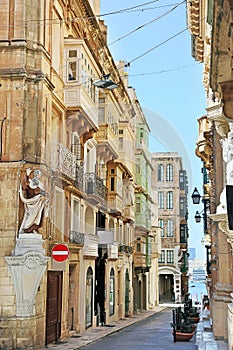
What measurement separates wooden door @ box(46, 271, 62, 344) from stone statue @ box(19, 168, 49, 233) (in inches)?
93.8

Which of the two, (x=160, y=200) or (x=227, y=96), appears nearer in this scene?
(x=227, y=96)

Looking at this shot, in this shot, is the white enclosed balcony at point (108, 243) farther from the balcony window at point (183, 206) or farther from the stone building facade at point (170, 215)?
the balcony window at point (183, 206)

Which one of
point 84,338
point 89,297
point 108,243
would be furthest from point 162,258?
point 84,338

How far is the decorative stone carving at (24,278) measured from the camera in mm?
17438

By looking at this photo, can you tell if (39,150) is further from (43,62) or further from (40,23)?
(40,23)

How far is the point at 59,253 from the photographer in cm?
1919

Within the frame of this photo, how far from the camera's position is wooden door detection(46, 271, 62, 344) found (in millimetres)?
19250

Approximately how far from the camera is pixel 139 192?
144 feet

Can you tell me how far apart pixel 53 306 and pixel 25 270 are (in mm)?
3063

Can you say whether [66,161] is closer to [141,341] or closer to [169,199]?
[141,341]

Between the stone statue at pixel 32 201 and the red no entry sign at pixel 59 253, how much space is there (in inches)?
60.2

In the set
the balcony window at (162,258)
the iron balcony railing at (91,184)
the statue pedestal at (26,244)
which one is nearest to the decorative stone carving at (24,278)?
the statue pedestal at (26,244)

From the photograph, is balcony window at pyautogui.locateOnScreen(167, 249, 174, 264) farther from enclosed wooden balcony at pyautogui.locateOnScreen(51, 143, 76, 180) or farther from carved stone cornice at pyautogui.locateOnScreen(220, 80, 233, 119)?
carved stone cornice at pyautogui.locateOnScreen(220, 80, 233, 119)

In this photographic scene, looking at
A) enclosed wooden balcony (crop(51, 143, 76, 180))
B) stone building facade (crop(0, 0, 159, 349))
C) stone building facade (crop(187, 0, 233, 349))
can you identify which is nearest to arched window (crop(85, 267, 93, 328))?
stone building facade (crop(0, 0, 159, 349))
